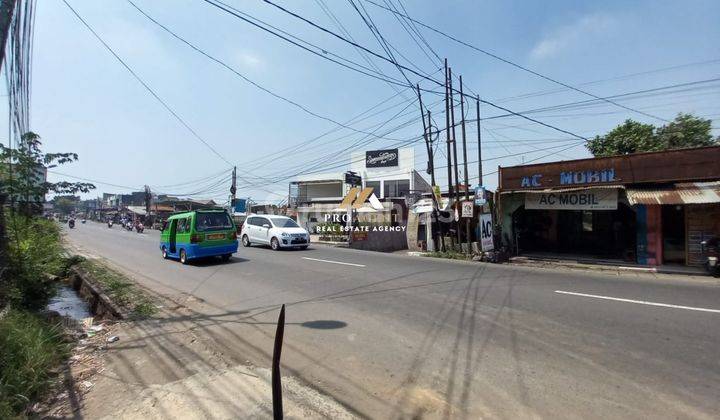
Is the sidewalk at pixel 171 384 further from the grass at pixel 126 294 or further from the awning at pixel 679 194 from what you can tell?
the awning at pixel 679 194

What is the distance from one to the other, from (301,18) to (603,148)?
21114 mm

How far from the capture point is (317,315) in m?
7.01

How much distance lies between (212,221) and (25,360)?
10.5m

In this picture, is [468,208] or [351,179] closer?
[468,208]

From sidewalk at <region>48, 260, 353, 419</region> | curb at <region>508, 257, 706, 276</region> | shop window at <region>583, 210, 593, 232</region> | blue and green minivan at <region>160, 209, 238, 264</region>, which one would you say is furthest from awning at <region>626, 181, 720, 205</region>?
blue and green minivan at <region>160, 209, 238, 264</region>

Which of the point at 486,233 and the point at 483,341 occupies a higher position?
the point at 486,233

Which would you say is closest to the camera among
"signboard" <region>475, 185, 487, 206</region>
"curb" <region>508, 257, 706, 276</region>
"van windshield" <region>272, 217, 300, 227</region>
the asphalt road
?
the asphalt road

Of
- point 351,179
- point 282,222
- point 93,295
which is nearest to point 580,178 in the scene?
point 282,222

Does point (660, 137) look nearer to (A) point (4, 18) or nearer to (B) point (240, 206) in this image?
(A) point (4, 18)

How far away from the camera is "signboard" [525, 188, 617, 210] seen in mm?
15508

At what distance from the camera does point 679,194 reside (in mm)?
13367

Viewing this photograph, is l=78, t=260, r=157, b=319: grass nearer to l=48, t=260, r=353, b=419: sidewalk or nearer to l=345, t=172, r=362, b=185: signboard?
l=48, t=260, r=353, b=419: sidewalk

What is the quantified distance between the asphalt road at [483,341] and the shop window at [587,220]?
728 centimetres

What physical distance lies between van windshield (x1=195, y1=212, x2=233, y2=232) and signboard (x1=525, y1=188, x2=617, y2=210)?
12659 millimetres
